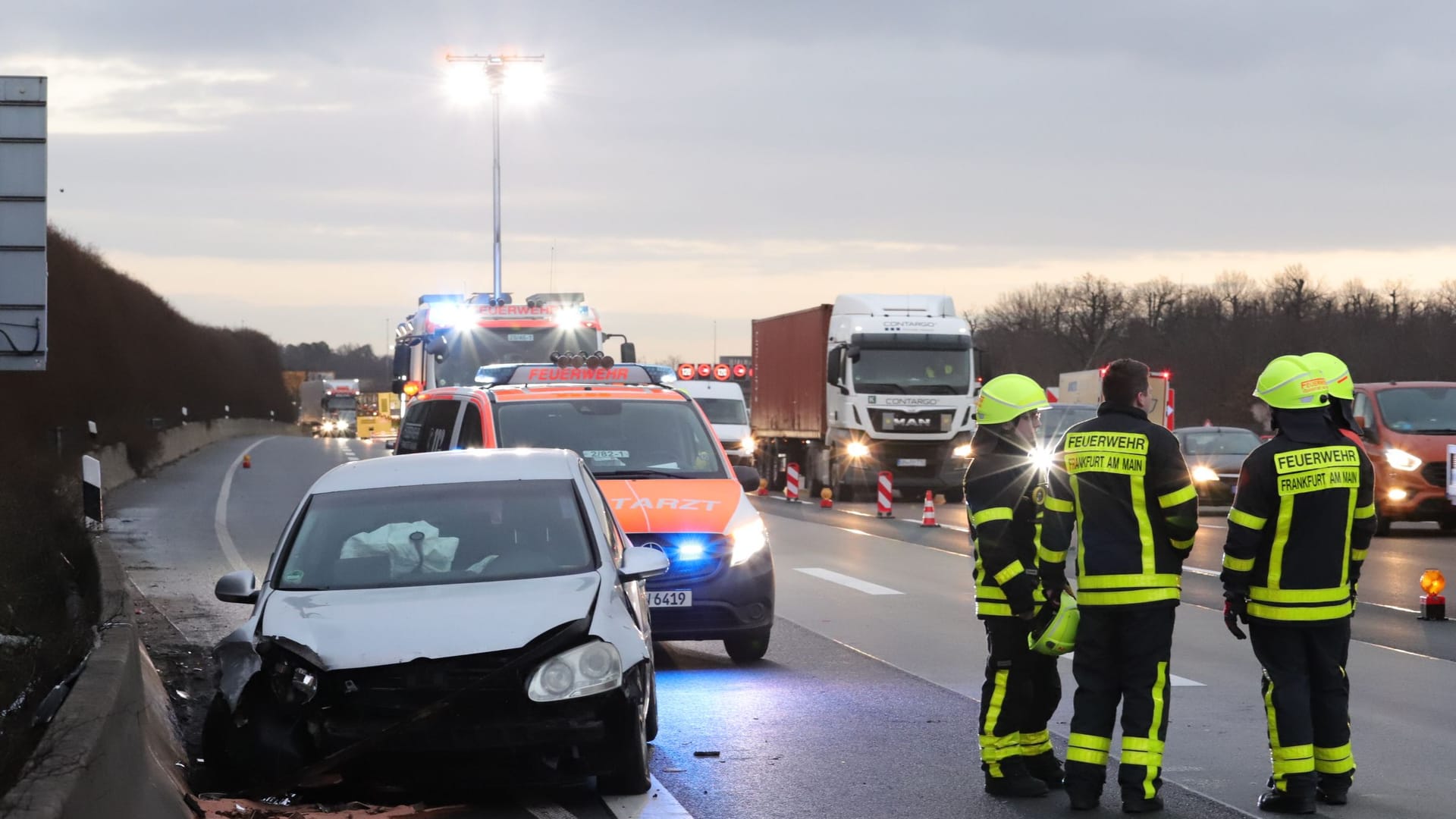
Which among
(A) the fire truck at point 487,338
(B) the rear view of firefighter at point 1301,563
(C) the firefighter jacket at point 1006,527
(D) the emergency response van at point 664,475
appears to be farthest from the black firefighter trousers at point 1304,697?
(A) the fire truck at point 487,338

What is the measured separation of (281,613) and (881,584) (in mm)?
10561

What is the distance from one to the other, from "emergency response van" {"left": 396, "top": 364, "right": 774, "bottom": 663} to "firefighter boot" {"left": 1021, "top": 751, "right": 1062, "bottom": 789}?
318 cm

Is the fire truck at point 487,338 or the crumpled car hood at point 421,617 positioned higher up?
the fire truck at point 487,338

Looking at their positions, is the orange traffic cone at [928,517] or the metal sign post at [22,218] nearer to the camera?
the metal sign post at [22,218]

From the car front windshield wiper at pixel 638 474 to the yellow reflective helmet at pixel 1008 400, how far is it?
466 centimetres

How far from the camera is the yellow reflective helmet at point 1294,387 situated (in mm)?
6805

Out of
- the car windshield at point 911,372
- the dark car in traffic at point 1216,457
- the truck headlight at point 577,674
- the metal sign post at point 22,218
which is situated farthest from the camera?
the car windshield at point 911,372

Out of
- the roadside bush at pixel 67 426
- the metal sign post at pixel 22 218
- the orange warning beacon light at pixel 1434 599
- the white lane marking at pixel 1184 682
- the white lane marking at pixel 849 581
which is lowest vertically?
the white lane marking at pixel 849 581

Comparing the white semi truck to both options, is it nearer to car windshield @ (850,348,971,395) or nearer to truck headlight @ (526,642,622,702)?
car windshield @ (850,348,971,395)

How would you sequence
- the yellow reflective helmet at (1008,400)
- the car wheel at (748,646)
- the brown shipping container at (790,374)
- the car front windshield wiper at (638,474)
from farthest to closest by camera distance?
the brown shipping container at (790,374) → the car front windshield wiper at (638,474) → the car wheel at (748,646) → the yellow reflective helmet at (1008,400)

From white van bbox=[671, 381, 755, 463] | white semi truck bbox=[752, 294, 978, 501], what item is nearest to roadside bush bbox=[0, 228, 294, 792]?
white van bbox=[671, 381, 755, 463]

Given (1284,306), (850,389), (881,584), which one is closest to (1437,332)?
(1284,306)

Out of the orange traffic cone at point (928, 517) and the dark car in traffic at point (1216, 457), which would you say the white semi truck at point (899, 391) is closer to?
the dark car in traffic at point (1216, 457)

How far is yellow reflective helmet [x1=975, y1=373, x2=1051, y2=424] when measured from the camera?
7.15 metres
